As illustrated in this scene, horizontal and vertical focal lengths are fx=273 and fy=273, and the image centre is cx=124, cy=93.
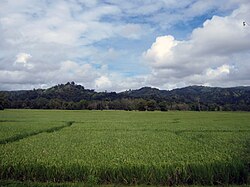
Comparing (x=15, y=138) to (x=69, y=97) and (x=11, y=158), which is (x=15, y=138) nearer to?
(x=11, y=158)

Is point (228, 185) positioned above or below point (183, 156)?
below

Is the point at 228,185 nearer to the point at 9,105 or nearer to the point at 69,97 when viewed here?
the point at 9,105

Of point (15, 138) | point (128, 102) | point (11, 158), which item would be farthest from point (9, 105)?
point (11, 158)

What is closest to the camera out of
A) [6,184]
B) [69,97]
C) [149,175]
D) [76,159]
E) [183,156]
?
[6,184]

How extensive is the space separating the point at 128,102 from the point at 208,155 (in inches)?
4697

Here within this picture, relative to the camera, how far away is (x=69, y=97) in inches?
7072

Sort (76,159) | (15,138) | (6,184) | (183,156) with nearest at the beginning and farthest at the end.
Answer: (6,184) → (76,159) → (183,156) → (15,138)

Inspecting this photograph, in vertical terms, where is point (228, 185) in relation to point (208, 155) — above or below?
below

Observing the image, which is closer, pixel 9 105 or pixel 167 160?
pixel 167 160

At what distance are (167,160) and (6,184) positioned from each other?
7649mm

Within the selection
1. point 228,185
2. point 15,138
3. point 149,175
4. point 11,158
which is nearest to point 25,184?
point 11,158

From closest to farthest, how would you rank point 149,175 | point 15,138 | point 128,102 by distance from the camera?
point 149,175 < point 15,138 < point 128,102

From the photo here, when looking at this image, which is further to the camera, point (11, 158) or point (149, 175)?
point (11, 158)

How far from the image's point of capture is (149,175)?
12781mm
